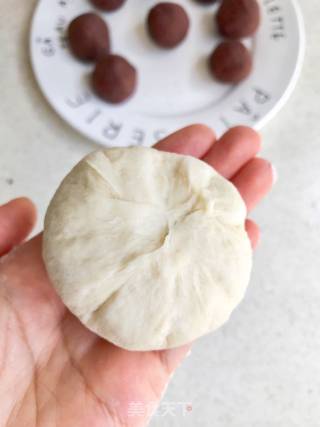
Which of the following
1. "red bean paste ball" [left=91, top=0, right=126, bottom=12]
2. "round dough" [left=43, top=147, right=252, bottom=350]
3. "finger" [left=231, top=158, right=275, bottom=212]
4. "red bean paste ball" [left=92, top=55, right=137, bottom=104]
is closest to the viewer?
→ "round dough" [left=43, top=147, right=252, bottom=350]

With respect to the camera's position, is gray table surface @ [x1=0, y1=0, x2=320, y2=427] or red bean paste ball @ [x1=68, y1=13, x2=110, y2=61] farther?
red bean paste ball @ [x1=68, y1=13, x2=110, y2=61]

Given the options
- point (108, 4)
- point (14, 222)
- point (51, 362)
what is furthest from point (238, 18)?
point (51, 362)

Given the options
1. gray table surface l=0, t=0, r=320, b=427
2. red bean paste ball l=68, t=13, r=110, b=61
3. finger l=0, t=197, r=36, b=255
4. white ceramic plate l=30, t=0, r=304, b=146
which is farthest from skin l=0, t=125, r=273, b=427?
red bean paste ball l=68, t=13, r=110, b=61

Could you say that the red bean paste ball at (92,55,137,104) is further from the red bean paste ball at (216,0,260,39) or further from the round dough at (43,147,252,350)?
the round dough at (43,147,252,350)

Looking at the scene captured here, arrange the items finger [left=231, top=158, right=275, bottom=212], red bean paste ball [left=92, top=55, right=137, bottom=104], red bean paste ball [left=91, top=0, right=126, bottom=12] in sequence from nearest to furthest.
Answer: finger [left=231, top=158, right=275, bottom=212]
red bean paste ball [left=92, top=55, right=137, bottom=104]
red bean paste ball [left=91, top=0, right=126, bottom=12]

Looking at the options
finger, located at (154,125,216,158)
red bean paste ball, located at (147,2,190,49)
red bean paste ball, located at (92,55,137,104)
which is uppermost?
red bean paste ball, located at (147,2,190,49)

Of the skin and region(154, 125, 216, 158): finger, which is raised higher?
region(154, 125, 216, 158): finger

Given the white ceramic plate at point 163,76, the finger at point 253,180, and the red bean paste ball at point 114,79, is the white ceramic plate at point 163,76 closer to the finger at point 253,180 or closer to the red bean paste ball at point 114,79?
the red bean paste ball at point 114,79
